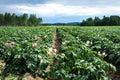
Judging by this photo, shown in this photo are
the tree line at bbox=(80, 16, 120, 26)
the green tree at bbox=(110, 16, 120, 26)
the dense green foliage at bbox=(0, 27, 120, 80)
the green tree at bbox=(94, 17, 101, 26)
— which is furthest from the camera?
the green tree at bbox=(94, 17, 101, 26)

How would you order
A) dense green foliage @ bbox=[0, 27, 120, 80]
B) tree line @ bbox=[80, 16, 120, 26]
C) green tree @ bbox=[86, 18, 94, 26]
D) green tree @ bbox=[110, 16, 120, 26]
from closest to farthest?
dense green foliage @ bbox=[0, 27, 120, 80]
green tree @ bbox=[110, 16, 120, 26]
tree line @ bbox=[80, 16, 120, 26]
green tree @ bbox=[86, 18, 94, 26]

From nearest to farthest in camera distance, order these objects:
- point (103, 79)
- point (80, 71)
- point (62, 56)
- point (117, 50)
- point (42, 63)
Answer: point (103, 79) < point (80, 71) < point (62, 56) < point (42, 63) < point (117, 50)

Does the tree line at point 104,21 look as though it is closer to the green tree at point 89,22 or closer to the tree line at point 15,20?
the green tree at point 89,22

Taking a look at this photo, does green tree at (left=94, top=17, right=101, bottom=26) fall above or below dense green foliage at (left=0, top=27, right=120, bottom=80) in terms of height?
below

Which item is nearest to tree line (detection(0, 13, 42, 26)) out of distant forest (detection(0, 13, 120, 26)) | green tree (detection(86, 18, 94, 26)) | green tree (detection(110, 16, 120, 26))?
distant forest (detection(0, 13, 120, 26))

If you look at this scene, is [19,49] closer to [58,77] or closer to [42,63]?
[42,63]

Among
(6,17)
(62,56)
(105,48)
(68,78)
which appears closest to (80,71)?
(68,78)

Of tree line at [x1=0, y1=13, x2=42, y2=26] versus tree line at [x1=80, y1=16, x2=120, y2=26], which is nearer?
tree line at [x1=80, y1=16, x2=120, y2=26]

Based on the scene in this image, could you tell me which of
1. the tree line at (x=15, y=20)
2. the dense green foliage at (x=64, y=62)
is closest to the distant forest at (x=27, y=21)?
the tree line at (x=15, y=20)

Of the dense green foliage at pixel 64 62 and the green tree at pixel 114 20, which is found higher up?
the dense green foliage at pixel 64 62

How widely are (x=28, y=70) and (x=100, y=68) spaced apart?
9.41ft

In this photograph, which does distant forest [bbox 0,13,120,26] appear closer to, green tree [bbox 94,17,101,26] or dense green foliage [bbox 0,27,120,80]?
green tree [bbox 94,17,101,26]

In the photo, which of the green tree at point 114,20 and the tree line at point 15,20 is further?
the tree line at point 15,20

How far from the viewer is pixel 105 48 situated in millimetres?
13367
